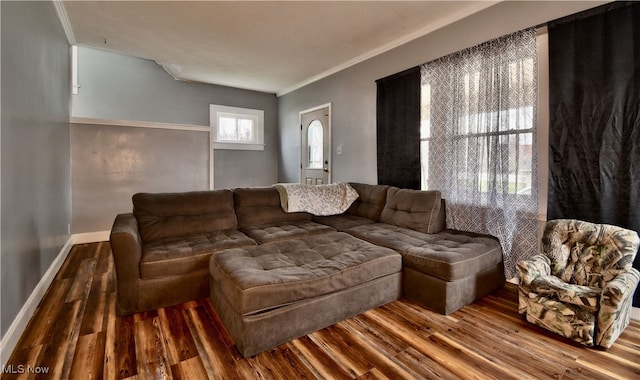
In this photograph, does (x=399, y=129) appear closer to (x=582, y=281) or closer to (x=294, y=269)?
(x=582, y=281)

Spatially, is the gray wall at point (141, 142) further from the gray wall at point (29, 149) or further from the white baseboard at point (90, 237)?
the gray wall at point (29, 149)

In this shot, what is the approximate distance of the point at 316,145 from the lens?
5270 mm

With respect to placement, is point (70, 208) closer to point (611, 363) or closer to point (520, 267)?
point (520, 267)

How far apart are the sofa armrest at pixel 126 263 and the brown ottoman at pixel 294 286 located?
1.63 ft

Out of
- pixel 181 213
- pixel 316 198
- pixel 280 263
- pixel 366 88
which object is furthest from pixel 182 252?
pixel 366 88

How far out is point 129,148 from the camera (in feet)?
13.4

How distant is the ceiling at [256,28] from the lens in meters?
2.85

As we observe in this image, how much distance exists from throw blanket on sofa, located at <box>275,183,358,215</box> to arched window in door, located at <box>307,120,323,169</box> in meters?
1.63

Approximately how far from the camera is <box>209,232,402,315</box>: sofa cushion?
64.0 inches

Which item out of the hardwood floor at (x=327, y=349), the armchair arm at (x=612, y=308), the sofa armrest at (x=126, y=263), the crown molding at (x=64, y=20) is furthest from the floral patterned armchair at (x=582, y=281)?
the crown molding at (x=64, y=20)

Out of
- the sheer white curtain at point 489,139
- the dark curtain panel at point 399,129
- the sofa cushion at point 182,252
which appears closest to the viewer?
the sofa cushion at point 182,252

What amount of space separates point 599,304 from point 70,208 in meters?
5.21

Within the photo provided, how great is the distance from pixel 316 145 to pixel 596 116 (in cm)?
379

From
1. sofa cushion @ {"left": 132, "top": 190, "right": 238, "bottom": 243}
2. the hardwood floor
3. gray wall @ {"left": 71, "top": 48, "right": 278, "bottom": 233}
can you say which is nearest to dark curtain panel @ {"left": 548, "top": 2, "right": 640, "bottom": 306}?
the hardwood floor
